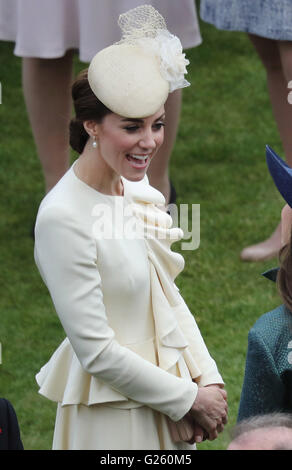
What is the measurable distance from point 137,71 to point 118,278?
1.62 ft

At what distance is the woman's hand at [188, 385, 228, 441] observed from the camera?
8.34 feet

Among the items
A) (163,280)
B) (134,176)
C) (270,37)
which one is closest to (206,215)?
(270,37)

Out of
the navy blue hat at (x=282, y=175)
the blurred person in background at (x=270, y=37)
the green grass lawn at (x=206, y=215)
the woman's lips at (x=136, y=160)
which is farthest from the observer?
the blurred person in background at (x=270, y=37)

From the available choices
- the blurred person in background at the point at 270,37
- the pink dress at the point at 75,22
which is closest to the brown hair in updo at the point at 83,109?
the pink dress at the point at 75,22

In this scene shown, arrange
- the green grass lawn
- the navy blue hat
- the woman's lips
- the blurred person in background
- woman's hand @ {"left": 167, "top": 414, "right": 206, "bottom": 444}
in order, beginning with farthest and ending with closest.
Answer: the blurred person in background < the green grass lawn < woman's hand @ {"left": 167, "top": 414, "right": 206, "bottom": 444} < the woman's lips < the navy blue hat

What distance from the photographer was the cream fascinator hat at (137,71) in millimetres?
2395

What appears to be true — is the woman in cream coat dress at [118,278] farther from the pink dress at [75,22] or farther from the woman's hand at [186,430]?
the pink dress at [75,22]

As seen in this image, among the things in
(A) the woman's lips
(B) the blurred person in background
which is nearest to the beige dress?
(A) the woman's lips

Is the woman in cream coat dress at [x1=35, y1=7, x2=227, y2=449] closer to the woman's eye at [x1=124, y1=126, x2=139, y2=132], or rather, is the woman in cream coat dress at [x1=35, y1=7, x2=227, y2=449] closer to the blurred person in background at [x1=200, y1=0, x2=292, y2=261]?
the woman's eye at [x1=124, y1=126, x2=139, y2=132]

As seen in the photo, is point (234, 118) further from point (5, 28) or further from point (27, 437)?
point (27, 437)

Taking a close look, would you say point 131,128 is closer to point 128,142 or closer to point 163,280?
point 128,142

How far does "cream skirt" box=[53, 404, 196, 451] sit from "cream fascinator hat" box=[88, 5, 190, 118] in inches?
28.9

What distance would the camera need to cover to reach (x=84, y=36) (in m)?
4.14

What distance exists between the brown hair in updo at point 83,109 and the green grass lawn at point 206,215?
1290 millimetres
